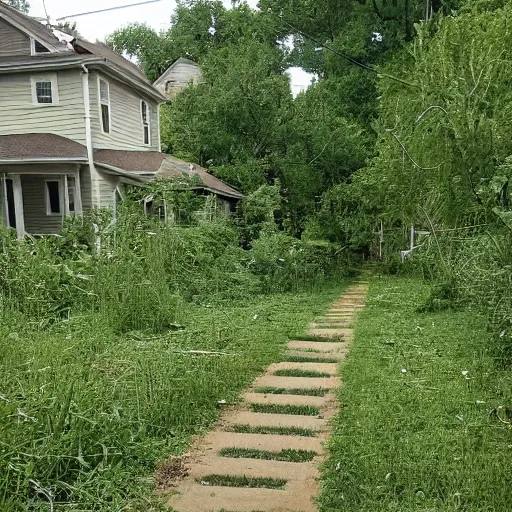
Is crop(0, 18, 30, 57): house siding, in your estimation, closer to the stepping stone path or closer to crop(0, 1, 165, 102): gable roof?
crop(0, 1, 165, 102): gable roof

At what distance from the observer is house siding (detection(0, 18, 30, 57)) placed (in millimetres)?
14156

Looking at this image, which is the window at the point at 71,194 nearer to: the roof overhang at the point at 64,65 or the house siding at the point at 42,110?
the house siding at the point at 42,110

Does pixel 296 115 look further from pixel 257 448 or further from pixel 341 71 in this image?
pixel 257 448

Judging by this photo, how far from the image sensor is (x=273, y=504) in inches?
114

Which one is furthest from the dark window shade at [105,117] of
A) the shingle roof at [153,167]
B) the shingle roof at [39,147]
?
the shingle roof at [39,147]

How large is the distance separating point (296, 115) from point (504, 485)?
13.5m

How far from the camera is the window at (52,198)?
14844 millimetres

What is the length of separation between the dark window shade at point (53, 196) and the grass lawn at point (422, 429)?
434 inches

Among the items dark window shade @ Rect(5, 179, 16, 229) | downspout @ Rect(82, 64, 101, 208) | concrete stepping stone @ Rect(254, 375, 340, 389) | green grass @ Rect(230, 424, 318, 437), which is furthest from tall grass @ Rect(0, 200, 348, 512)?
dark window shade @ Rect(5, 179, 16, 229)

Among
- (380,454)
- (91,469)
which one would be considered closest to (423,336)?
(380,454)

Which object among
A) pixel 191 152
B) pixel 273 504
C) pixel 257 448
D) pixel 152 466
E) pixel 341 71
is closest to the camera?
pixel 273 504

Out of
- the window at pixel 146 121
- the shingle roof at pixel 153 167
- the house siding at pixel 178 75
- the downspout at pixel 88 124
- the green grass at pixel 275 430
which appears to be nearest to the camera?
the green grass at pixel 275 430

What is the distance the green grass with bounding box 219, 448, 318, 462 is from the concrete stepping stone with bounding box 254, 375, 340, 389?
49.8 inches

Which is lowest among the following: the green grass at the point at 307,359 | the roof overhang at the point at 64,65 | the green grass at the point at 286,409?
the green grass at the point at 286,409
